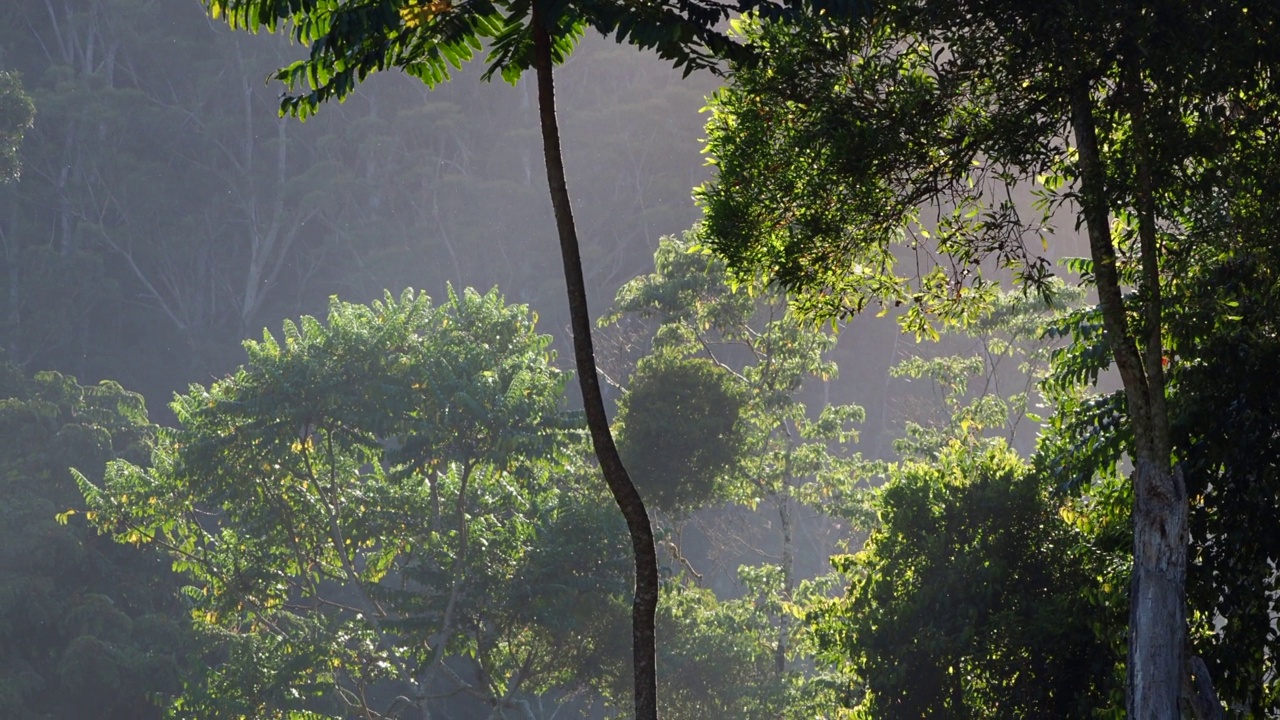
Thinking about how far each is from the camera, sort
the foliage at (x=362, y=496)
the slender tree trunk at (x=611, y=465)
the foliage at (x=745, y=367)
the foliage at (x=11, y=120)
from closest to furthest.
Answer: the slender tree trunk at (x=611, y=465)
the foliage at (x=362, y=496)
the foliage at (x=745, y=367)
the foliage at (x=11, y=120)

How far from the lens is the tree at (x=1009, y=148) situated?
6.85 metres

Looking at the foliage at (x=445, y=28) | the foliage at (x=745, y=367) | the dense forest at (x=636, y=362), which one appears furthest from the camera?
the foliage at (x=745, y=367)

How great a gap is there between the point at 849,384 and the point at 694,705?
2830cm

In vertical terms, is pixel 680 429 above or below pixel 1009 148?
above

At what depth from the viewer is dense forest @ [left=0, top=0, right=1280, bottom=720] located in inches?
279

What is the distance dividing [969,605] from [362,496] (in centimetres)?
1141

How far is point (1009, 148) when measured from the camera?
293 inches

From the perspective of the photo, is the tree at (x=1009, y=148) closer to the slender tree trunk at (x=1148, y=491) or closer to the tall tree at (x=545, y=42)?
the slender tree trunk at (x=1148, y=491)

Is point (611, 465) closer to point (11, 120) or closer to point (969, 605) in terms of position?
point (969, 605)

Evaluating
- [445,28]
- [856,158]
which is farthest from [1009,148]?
[445,28]

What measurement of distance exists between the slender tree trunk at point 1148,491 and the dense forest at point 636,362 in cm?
2

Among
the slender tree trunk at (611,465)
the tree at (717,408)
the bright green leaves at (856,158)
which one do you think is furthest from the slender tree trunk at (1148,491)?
the tree at (717,408)

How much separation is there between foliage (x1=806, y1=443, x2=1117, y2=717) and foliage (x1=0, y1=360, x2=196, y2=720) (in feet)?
44.1

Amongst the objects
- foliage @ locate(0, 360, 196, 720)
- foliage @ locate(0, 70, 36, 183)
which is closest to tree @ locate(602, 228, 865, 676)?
foliage @ locate(0, 360, 196, 720)
